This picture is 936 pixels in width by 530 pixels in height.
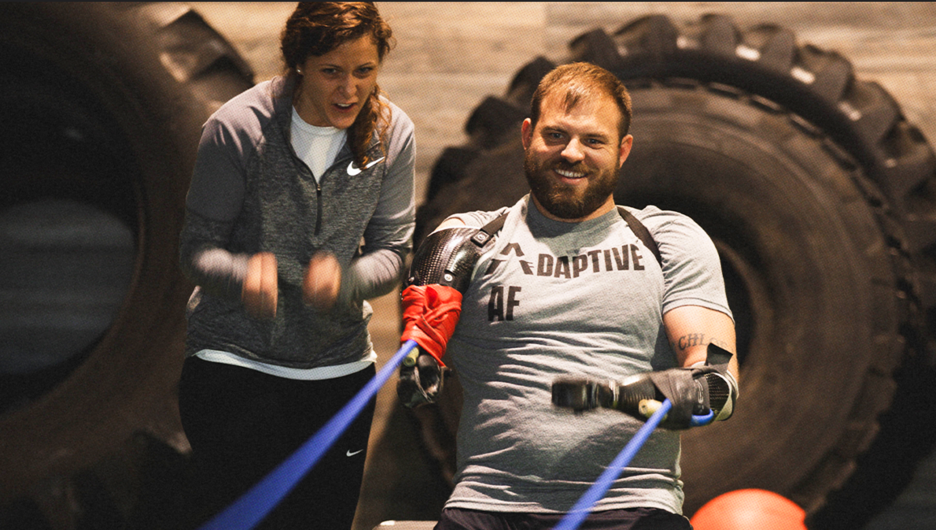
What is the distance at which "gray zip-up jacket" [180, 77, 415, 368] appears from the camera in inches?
53.1

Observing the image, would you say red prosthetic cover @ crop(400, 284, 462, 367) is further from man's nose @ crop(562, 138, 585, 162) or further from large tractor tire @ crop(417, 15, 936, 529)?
large tractor tire @ crop(417, 15, 936, 529)

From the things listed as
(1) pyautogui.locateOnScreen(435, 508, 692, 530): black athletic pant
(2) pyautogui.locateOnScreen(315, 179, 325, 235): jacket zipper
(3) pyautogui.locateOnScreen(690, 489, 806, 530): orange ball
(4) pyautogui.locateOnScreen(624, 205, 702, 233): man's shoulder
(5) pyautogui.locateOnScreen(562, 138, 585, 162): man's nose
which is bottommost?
(3) pyautogui.locateOnScreen(690, 489, 806, 530): orange ball

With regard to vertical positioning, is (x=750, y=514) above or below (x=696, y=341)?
below

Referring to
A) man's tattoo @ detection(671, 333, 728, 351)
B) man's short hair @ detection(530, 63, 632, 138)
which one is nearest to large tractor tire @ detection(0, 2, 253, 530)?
man's short hair @ detection(530, 63, 632, 138)

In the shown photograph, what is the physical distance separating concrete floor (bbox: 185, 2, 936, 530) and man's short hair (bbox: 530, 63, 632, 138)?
118cm

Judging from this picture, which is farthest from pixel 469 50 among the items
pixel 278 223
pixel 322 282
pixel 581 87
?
pixel 322 282

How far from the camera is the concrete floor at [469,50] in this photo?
2484mm

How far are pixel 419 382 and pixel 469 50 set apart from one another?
1.75m

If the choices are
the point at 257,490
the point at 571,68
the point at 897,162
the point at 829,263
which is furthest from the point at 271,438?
the point at 897,162

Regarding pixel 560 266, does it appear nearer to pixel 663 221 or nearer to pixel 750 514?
pixel 663 221

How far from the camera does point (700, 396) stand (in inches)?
46.6

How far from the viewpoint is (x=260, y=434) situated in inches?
55.5

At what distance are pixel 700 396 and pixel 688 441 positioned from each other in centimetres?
93

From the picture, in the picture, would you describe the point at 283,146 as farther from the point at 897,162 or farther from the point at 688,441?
the point at 897,162
